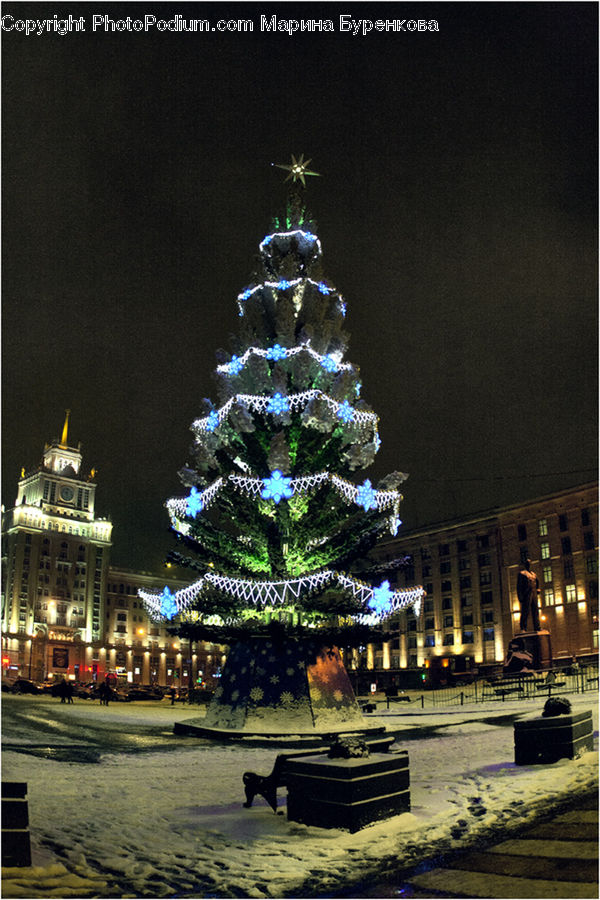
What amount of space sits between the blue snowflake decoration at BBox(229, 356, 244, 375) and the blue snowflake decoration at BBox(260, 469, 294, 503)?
408 centimetres

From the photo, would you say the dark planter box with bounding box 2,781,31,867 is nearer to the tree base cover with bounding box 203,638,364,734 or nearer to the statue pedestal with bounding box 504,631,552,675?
the tree base cover with bounding box 203,638,364,734

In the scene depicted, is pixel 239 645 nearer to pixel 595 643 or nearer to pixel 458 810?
pixel 458 810

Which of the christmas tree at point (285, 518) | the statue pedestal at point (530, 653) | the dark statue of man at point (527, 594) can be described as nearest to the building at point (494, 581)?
the dark statue of man at point (527, 594)

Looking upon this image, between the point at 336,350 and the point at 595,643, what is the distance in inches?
2362

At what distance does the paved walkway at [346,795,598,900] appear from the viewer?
6.38m

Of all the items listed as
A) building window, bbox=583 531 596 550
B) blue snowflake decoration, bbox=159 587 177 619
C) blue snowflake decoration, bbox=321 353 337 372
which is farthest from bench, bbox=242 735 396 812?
building window, bbox=583 531 596 550

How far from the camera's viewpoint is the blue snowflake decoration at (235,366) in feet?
73.8

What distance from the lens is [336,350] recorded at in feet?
76.9

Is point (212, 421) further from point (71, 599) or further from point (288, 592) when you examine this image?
point (71, 599)

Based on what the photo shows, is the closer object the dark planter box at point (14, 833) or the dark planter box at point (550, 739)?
the dark planter box at point (14, 833)

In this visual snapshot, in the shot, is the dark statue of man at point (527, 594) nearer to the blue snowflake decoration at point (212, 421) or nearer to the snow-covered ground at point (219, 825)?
the blue snowflake decoration at point (212, 421)

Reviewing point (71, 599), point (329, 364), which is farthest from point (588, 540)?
point (71, 599)

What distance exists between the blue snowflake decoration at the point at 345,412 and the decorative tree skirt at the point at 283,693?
697 cm

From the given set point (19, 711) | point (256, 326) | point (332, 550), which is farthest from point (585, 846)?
point (19, 711)
